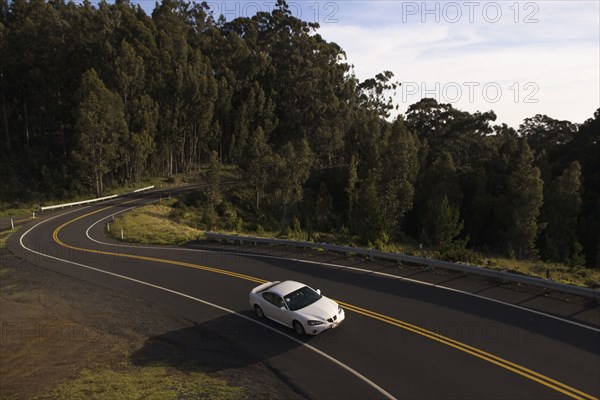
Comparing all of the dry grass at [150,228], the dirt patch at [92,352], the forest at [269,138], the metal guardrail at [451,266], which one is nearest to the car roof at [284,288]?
the dirt patch at [92,352]

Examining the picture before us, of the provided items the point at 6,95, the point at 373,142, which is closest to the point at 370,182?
the point at 373,142

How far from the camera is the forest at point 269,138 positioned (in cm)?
4875

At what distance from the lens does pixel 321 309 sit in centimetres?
1341

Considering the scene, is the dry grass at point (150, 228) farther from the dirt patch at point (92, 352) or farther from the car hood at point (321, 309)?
the car hood at point (321, 309)

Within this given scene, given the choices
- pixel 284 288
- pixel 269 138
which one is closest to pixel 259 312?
pixel 284 288

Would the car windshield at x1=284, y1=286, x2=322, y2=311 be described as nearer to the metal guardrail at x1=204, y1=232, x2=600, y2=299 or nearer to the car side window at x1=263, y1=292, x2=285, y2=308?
→ the car side window at x1=263, y1=292, x2=285, y2=308

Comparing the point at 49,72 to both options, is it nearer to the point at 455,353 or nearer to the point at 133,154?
the point at 133,154

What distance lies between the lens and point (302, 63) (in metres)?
74.4

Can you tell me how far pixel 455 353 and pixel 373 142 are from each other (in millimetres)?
55408

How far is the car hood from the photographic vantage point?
1318 cm

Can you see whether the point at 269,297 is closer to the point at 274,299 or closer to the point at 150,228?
the point at 274,299

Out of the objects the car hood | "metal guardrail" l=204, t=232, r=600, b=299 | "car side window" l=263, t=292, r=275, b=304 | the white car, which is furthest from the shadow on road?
"metal guardrail" l=204, t=232, r=600, b=299

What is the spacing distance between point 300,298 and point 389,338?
329 cm

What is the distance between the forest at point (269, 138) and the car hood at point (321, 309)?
67.9ft
